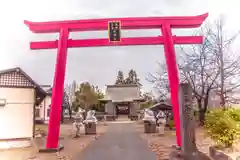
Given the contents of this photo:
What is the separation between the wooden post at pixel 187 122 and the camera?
2.11m

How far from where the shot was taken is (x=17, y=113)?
11.1 ft

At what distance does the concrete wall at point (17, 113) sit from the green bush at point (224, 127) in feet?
8.80

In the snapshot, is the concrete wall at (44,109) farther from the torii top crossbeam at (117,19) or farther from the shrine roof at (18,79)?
the torii top crossbeam at (117,19)

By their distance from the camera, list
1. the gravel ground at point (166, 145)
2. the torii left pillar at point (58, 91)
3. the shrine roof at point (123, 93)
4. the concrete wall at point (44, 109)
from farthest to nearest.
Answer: the shrine roof at point (123, 93)
the concrete wall at point (44, 109)
the torii left pillar at point (58, 91)
the gravel ground at point (166, 145)

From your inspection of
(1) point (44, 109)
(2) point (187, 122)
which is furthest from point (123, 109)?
(2) point (187, 122)

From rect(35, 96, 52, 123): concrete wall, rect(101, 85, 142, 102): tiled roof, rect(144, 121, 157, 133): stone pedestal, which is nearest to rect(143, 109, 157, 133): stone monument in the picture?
rect(144, 121, 157, 133): stone pedestal

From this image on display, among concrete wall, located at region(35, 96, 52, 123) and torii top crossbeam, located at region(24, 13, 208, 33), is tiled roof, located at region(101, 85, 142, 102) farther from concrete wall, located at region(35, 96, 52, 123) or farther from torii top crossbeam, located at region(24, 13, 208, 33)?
torii top crossbeam, located at region(24, 13, 208, 33)

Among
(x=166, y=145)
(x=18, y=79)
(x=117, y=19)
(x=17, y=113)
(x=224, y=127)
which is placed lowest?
(x=166, y=145)

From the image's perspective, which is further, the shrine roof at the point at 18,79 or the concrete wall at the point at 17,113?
the shrine roof at the point at 18,79

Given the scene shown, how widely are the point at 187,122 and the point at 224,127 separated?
505mm

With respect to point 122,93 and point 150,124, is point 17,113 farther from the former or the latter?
point 122,93

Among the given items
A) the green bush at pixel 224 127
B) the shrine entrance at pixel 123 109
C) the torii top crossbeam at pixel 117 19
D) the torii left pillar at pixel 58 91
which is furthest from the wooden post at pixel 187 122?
the shrine entrance at pixel 123 109

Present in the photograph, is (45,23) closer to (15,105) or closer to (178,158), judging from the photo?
(15,105)

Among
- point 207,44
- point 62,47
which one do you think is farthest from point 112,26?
point 207,44
